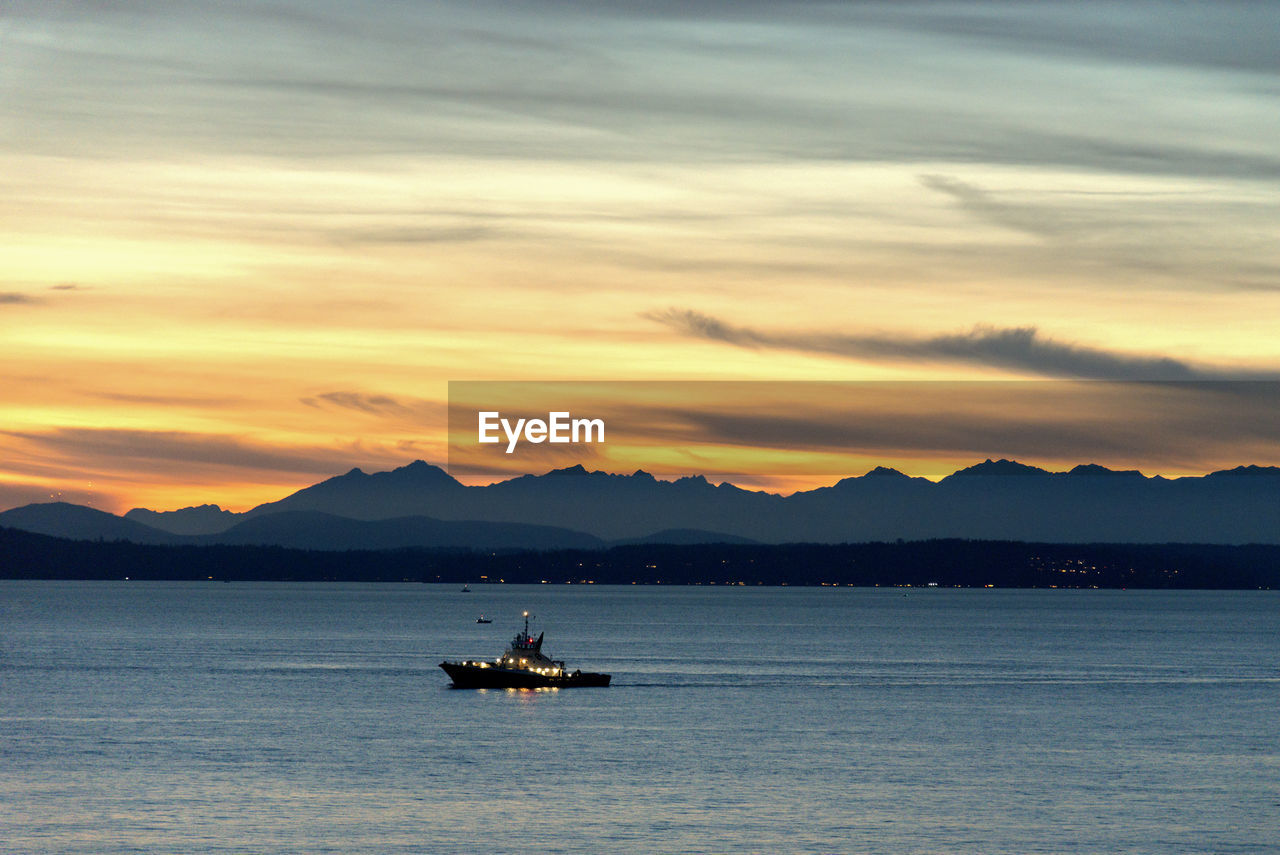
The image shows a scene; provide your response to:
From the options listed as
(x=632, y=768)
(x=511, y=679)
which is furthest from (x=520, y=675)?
(x=632, y=768)

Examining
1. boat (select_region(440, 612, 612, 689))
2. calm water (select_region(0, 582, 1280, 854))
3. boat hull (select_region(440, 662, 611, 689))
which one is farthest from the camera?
boat (select_region(440, 612, 612, 689))

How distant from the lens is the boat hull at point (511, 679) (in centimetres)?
15912

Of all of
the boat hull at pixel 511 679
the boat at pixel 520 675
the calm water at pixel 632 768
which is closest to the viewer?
the calm water at pixel 632 768

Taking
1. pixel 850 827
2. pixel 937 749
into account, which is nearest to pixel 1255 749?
pixel 937 749

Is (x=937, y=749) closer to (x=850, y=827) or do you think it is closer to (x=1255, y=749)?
(x=1255, y=749)

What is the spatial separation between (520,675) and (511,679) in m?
Result: 1.73

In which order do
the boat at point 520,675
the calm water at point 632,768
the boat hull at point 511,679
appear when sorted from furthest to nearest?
the boat at point 520,675 → the boat hull at point 511,679 → the calm water at point 632,768

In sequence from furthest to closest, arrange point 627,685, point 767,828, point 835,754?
point 627,685
point 835,754
point 767,828

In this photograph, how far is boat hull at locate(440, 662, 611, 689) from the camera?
15912 centimetres

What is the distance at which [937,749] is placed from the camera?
112438 mm

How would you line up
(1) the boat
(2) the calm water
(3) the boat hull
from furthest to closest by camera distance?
(1) the boat < (3) the boat hull < (2) the calm water

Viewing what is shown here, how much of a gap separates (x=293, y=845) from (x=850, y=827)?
28.0 m

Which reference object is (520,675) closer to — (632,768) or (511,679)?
(511,679)

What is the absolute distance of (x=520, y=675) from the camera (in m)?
160
